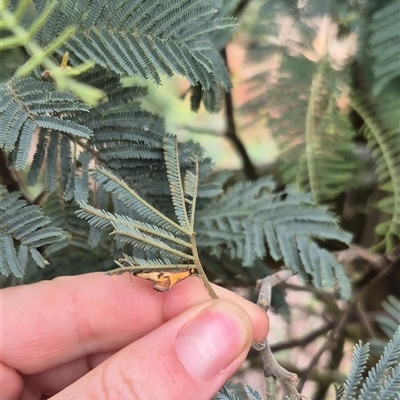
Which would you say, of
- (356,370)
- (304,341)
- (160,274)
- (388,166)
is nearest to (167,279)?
(160,274)

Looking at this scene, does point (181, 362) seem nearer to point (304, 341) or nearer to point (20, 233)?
point (20, 233)

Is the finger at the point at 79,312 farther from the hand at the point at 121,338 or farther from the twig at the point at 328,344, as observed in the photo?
the twig at the point at 328,344

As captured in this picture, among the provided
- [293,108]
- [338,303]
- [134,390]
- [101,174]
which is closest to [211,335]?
[134,390]

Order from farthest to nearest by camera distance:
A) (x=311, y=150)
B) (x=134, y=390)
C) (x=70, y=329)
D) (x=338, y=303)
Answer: (x=338, y=303)
(x=311, y=150)
(x=70, y=329)
(x=134, y=390)

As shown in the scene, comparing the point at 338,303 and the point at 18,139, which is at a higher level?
the point at 18,139

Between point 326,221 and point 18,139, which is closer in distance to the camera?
point 18,139

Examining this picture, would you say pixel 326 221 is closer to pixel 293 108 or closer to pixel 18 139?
pixel 293 108
